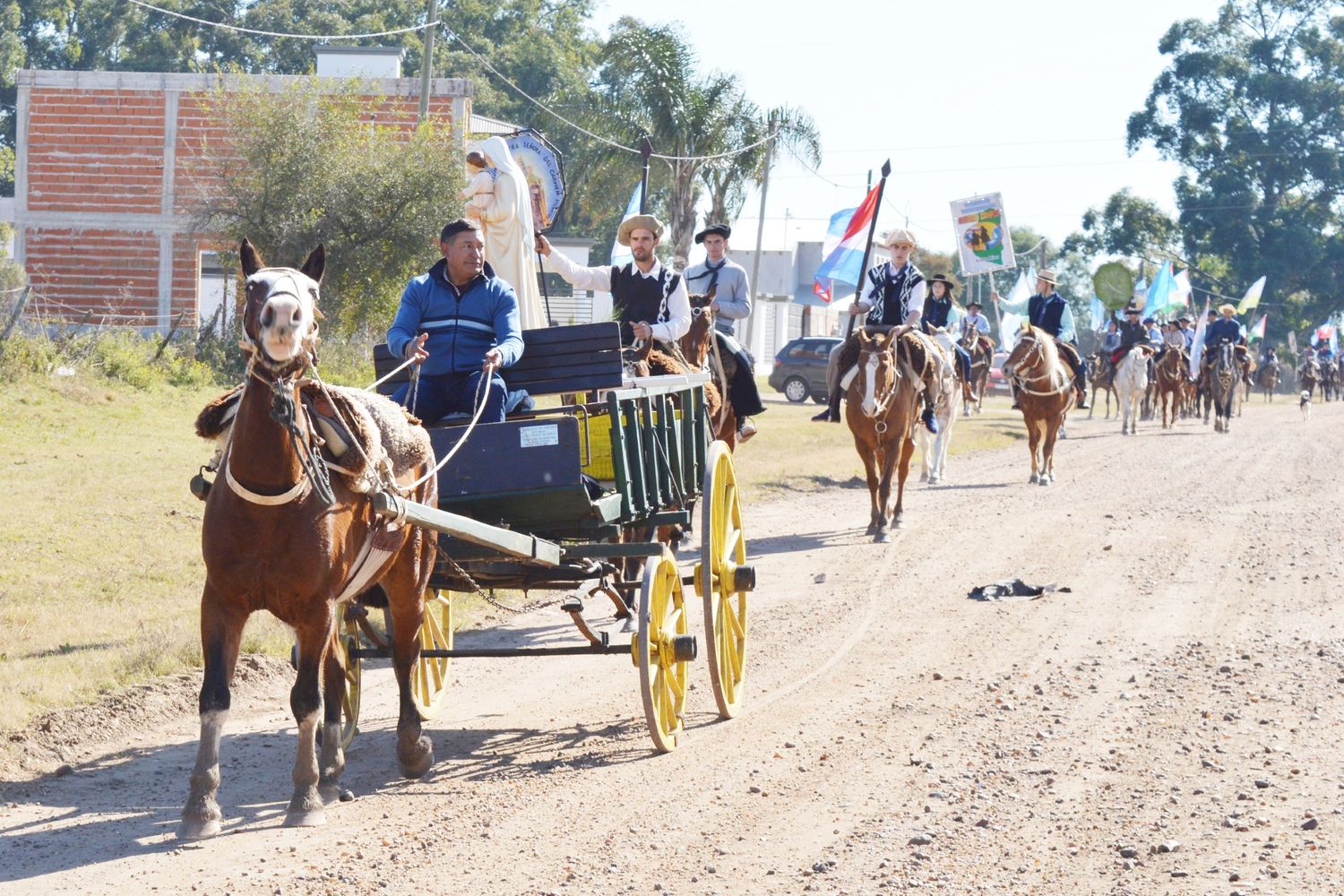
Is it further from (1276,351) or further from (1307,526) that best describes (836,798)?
(1276,351)

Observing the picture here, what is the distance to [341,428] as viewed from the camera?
238 inches

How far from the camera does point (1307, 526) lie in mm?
16031

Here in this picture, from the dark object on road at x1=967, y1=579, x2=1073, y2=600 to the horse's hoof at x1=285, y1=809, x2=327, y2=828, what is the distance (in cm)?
675

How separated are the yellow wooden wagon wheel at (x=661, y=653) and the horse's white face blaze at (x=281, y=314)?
92.4 inches

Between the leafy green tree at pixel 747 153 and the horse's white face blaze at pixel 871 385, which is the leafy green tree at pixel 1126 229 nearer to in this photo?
the leafy green tree at pixel 747 153

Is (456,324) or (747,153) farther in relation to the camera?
(747,153)

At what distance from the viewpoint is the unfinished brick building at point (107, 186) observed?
1385 inches

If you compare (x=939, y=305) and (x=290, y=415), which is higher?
(x=939, y=305)

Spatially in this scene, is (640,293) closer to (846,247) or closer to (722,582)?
(722,582)

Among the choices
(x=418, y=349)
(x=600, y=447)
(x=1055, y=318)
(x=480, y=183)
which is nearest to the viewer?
(x=418, y=349)

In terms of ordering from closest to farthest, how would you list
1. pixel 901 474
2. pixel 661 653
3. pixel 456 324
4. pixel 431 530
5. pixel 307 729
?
pixel 307 729, pixel 431 530, pixel 661 653, pixel 456 324, pixel 901 474

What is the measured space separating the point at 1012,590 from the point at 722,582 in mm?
4482

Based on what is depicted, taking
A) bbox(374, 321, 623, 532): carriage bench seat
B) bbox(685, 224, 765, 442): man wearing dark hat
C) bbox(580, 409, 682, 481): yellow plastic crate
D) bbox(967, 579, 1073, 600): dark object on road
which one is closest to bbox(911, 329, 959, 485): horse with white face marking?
bbox(685, 224, 765, 442): man wearing dark hat

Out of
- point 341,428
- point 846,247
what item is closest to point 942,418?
point 846,247
